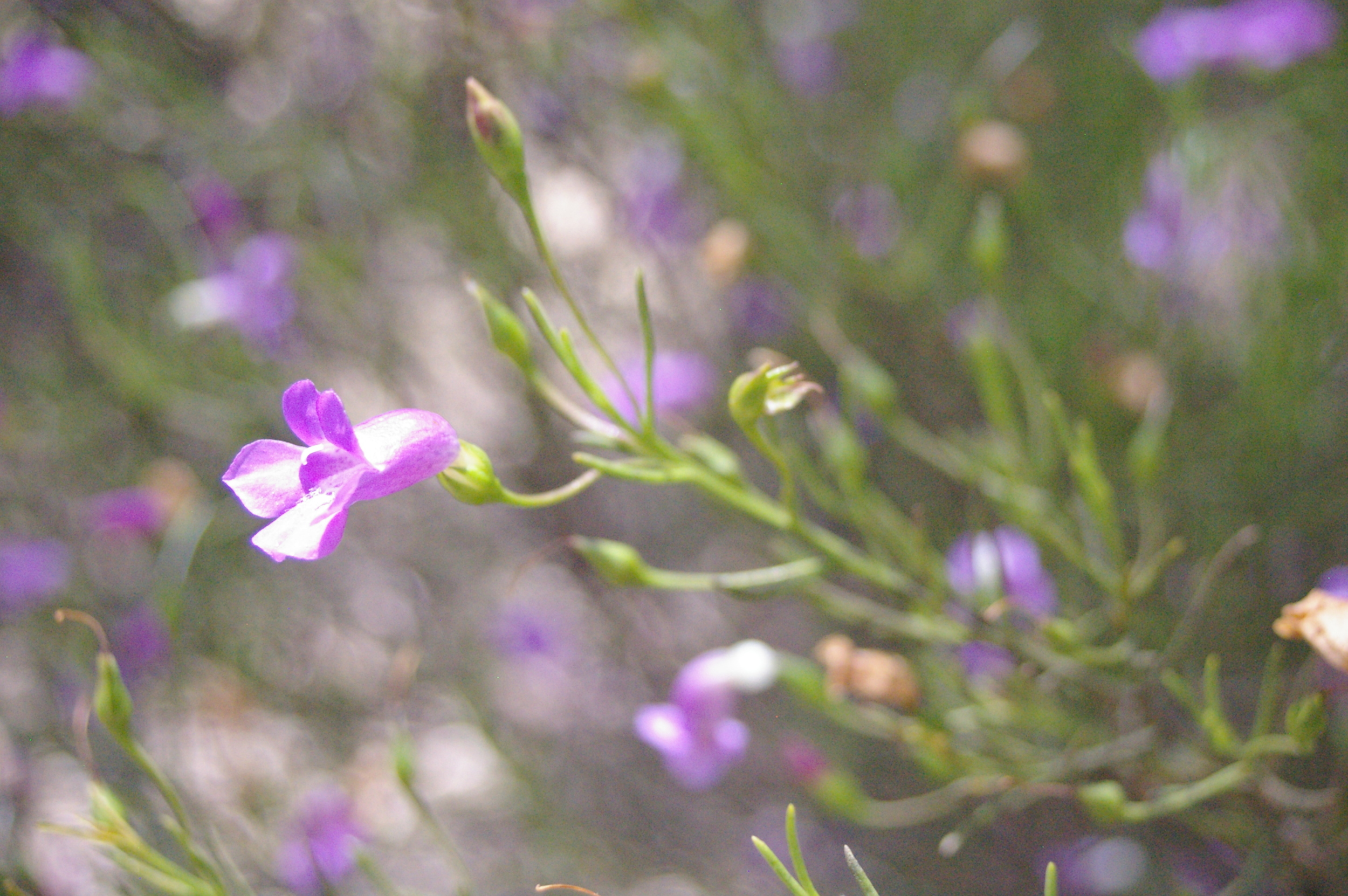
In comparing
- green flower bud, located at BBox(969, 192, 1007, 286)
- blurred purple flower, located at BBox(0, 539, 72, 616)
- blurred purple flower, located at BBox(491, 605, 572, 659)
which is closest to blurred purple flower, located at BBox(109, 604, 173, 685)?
blurred purple flower, located at BBox(0, 539, 72, 616)

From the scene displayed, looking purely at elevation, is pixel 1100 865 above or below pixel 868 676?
below

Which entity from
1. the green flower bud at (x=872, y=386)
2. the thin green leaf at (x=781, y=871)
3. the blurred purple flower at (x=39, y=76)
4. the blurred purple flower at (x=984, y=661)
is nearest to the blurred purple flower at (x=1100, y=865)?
the blurred purple flower at (x=984, y=661)

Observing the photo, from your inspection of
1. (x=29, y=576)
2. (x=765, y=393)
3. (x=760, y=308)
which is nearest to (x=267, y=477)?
(x=765, y=393)

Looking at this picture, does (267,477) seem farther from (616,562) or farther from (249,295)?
(249,295)

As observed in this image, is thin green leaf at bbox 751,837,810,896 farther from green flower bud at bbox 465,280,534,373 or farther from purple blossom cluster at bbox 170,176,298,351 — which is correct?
purple blossom cluster at bbox 170,176,298,351

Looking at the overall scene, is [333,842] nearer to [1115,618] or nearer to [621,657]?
[621,657]

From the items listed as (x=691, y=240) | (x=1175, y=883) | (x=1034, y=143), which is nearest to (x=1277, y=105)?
(x=1034, y=143)
